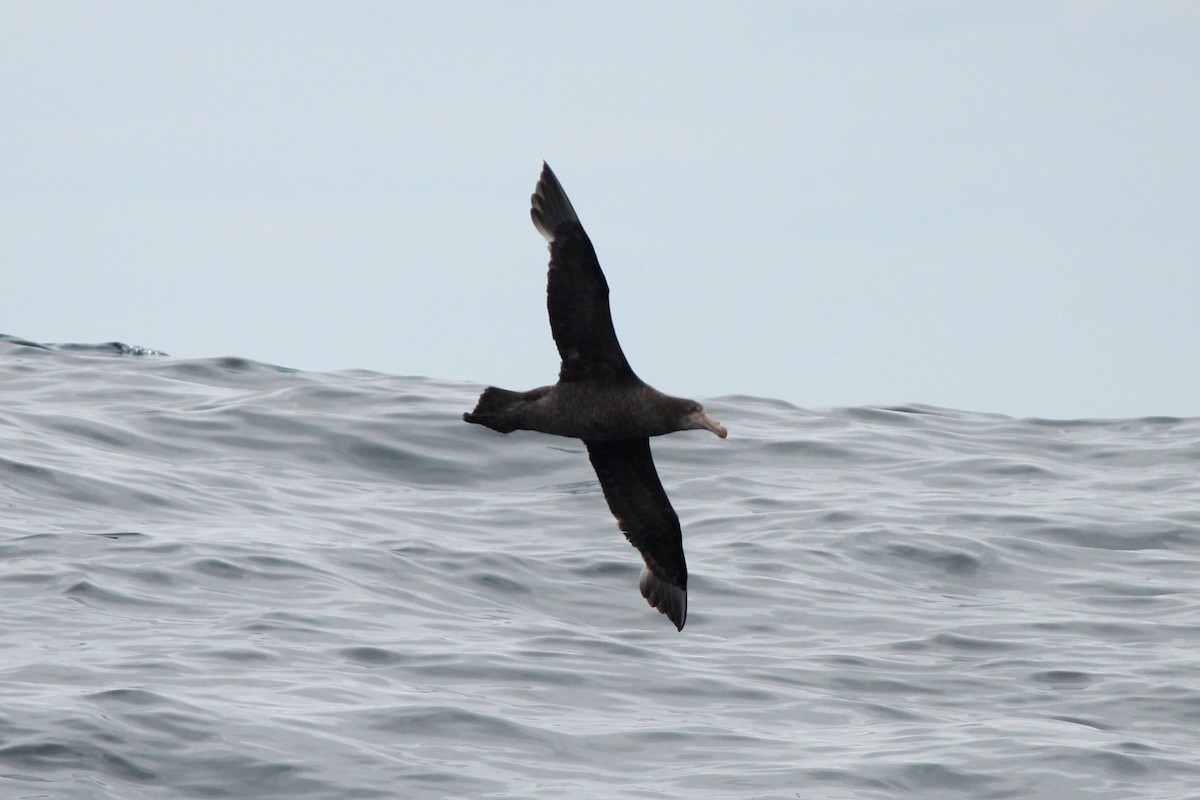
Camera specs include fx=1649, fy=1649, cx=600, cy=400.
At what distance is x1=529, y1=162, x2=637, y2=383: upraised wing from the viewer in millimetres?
8305

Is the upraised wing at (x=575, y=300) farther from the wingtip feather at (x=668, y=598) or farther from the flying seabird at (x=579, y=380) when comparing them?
the wingtip feather at (x=668, y=598)

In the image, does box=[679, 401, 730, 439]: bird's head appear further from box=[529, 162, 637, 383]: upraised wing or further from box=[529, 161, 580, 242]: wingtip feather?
box=[529, 161, 580, 242]: wingtip feather

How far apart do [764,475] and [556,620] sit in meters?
4.75

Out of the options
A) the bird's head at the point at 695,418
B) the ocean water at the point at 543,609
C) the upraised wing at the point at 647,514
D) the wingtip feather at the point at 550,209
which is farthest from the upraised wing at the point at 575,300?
the ocean water at the point at 543,609

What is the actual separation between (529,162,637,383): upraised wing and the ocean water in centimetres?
229

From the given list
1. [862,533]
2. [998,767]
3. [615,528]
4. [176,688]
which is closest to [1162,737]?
[998,767]

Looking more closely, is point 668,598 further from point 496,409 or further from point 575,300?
point 575,300

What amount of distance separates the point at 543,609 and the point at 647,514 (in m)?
2.67

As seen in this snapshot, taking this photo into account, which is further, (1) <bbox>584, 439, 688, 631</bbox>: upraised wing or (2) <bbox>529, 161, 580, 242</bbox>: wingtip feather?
(1) <bbox>584, 439, 688, 631</bbox>: upraised wing

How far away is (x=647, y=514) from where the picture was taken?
31.5ft

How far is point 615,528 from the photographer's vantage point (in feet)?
45.9

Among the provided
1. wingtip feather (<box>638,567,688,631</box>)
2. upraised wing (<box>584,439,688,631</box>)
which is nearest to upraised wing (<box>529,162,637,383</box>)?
upraised wing (<box>584,439,688,631</box>)

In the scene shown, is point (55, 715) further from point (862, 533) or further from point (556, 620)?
point (862, 533)

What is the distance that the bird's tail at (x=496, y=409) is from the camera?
8.46 m
